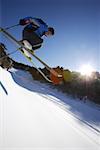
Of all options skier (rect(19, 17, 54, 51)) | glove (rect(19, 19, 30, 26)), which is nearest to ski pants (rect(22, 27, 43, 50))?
skier (rect(19, 17, 54, 51))

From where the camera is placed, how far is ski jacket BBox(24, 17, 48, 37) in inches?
277

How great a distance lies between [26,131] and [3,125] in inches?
31.8

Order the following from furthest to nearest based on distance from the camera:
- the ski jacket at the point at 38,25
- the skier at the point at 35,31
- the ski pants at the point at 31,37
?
1. the ski pants at the point at 31,37
2. the skier at the point at 35,31
3. the ski jacket at the point at 38,25

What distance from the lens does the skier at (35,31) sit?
23.5ft

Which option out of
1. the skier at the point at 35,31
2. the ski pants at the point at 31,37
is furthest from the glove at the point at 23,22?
the ski pants at the point at 31,37

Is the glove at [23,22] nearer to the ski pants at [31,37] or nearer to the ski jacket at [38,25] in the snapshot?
the ski jacket at [38,25]

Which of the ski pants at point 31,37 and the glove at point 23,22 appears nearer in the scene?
the glove at point 23,22

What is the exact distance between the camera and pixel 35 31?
290 inches

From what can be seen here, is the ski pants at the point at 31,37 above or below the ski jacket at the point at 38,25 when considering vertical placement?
below

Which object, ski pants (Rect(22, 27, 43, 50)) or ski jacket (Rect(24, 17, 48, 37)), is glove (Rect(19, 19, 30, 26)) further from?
ski pants (Rect(22, 27, 43, 50))

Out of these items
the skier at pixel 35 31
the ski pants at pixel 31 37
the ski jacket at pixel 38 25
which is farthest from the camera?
the ski pants at pixel 31 37

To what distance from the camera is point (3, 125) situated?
704 centimetres

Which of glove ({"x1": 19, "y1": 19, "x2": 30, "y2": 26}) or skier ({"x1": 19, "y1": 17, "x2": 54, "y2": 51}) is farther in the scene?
skier ({"x1": 19, "y1": 17, "x2": 54, "y2": 51})

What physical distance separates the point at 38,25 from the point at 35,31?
0.86 feet
